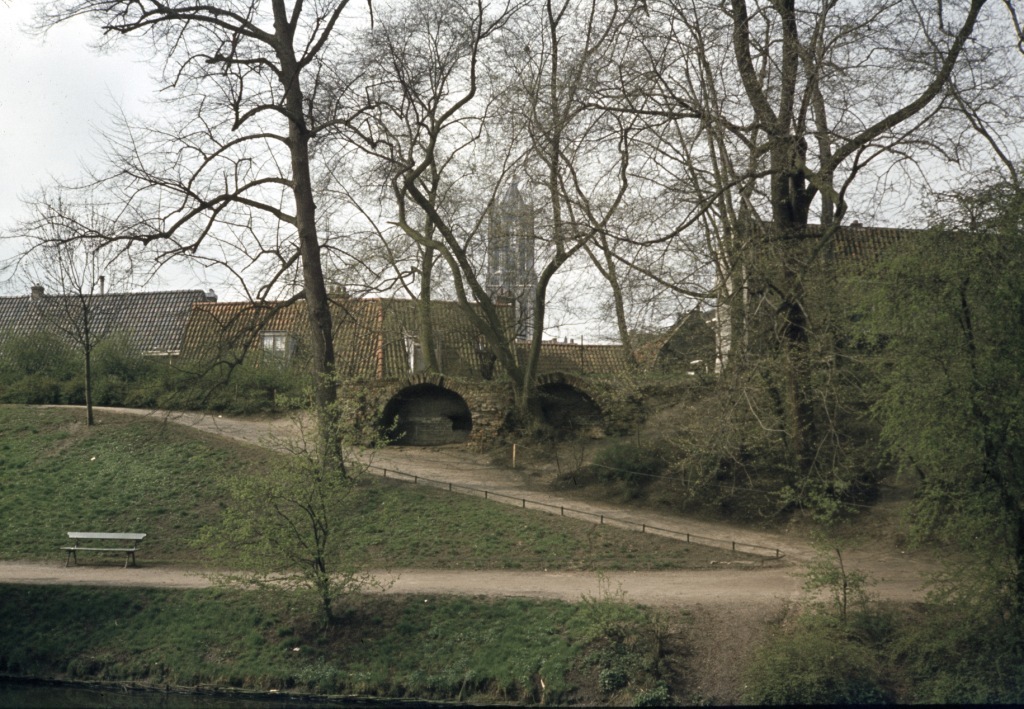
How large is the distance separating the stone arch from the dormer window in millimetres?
9162

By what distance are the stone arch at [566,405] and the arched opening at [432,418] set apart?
6.93 feet

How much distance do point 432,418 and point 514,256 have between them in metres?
4.72

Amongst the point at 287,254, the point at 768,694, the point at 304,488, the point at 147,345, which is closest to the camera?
the point at 768,694

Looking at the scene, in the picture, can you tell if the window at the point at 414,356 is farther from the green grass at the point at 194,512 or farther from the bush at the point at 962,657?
the bush at the point at 962,657

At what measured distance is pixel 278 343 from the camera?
3347 centimetres

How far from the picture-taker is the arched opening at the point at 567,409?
25.0 meters

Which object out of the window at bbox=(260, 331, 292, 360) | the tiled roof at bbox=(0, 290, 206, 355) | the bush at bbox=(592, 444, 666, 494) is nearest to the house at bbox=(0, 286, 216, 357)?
the tiled roof at bbox=(0, 290, 206, 355)

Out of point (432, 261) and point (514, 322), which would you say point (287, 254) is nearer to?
point (432, 261)

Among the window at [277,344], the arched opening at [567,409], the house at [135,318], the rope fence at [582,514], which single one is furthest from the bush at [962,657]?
the house at [135,318]

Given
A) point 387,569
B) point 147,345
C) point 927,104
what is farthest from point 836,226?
point 147,345

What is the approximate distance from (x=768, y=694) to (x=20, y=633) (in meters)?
11.2

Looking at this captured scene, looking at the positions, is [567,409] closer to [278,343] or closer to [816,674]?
[278,343]

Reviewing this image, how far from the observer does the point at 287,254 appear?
21500 mm

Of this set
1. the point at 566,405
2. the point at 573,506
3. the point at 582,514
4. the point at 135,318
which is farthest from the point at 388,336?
the point at 135,318
